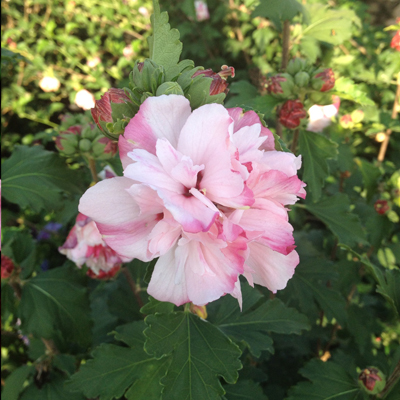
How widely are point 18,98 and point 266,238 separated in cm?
309

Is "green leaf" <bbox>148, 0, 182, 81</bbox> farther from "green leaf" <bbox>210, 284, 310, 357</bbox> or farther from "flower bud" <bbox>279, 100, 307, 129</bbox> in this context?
"green leaf" <bbox>210, 284, 310, 357</bbox>

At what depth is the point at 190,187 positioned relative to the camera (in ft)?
1.75

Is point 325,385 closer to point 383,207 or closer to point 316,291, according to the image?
point 316,291

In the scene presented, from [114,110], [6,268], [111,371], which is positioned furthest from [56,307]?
[114,110]

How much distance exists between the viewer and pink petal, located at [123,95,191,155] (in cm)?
52

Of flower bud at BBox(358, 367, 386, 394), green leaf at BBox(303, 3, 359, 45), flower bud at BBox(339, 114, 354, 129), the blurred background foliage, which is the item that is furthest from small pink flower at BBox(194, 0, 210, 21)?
flower bud at BBox(358, 367, 386, 394)

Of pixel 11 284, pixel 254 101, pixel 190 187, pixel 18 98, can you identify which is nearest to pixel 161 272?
pixel 190 187

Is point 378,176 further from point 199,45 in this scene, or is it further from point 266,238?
point 199,45

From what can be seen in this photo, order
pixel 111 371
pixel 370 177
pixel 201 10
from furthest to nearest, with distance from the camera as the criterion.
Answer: pixel 201 10
pixel 370 177
pixel 111 371

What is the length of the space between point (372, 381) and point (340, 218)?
492mm

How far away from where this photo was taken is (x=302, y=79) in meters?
1.02

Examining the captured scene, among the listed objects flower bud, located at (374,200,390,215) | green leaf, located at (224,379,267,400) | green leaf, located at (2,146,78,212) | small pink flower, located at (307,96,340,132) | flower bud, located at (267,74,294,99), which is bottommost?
green leaf, located at (224,379,267,400)

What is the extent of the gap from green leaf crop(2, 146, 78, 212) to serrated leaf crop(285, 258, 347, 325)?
0.81 metres

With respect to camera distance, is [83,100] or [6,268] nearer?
[6,268]
